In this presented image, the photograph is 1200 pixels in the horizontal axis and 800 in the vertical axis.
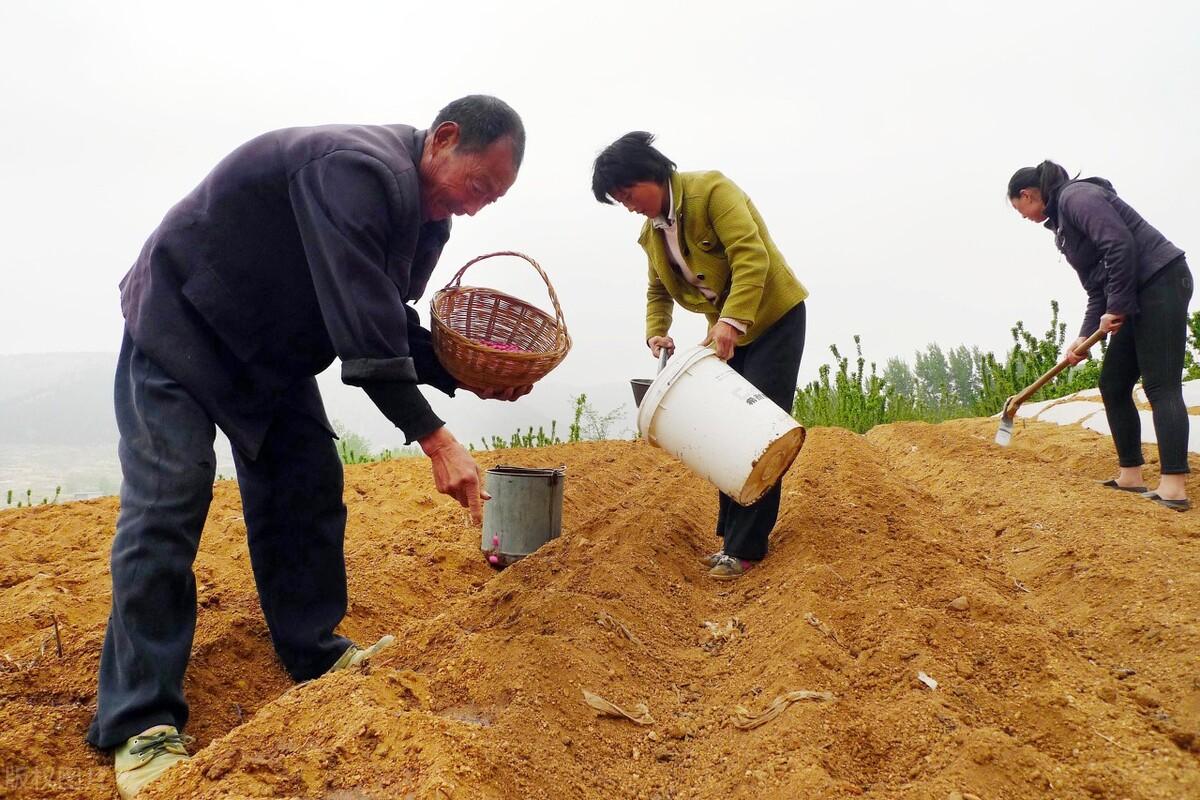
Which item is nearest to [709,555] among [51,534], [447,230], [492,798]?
[447,230]

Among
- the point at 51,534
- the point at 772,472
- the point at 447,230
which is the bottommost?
the point at 51,534

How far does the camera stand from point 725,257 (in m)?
3.33

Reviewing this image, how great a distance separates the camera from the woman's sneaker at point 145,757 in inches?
73.3

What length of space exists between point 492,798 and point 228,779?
0.50m

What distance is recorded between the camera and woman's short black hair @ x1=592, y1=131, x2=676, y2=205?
314cm

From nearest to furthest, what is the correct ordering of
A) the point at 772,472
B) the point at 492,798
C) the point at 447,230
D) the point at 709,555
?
the point at 492,798 → the point at 447,230 → the point at 772,472 → the point at 709,555

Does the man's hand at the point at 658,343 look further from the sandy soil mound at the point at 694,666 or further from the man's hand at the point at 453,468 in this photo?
the man's hand at the point at 453,468

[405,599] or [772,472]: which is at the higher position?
[772,472]

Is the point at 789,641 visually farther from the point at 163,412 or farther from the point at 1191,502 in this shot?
the point at 1191,502

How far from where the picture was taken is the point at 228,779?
62.6 inches

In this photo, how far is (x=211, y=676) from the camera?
2.48 meters

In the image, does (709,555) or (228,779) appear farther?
(709,555)

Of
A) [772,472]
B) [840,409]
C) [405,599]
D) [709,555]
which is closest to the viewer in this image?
[772,472]

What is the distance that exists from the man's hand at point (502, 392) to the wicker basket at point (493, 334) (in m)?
0.02
